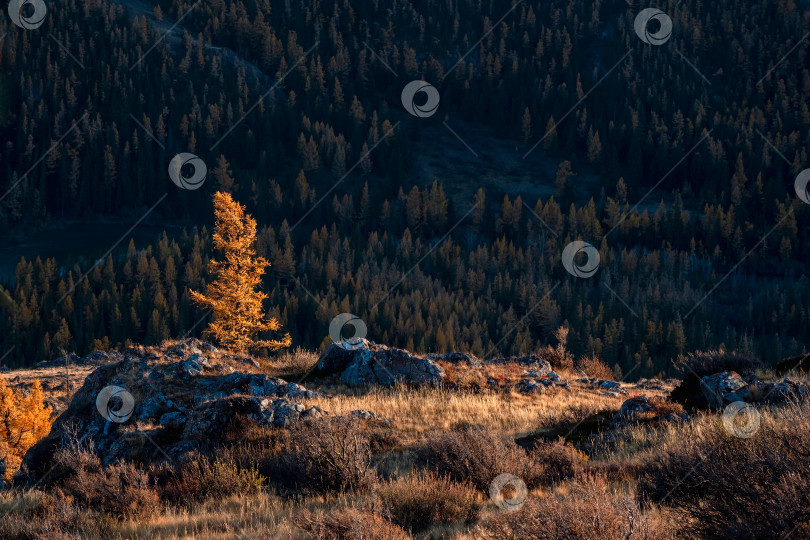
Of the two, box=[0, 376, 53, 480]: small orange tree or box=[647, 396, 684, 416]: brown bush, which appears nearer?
box=[647, 396, 684, 416]: brown bush

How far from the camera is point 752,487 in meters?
6.15

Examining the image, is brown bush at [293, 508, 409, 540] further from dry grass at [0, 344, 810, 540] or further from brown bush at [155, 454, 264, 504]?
brown bush at [155, 454, 264, 504]

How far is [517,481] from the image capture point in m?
9.62

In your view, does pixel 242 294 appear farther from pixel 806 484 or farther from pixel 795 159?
pixel 795 159

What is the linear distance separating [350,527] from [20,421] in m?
23.8

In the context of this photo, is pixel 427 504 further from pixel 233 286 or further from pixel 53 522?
pixel 233 286

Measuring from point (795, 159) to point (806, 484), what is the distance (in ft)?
724

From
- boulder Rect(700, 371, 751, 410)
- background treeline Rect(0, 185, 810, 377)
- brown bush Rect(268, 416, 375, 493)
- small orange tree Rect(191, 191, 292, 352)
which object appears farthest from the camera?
background treeline Rect(0, 185, 810, 377)

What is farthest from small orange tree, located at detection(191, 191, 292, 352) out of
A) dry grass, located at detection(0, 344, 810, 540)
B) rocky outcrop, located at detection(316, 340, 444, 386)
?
dry grass, located at detection(0, 344, 810, 540)

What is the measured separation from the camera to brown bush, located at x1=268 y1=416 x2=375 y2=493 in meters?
9.75

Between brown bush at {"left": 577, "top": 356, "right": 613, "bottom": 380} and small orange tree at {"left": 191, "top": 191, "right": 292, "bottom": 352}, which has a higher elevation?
small orange tree at {"left": 191, "top": 191, "right": 292, "bottom": 352}

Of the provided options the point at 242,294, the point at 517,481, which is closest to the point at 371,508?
the point at 517,481

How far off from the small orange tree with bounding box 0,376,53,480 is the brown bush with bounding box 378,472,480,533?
21.2 m

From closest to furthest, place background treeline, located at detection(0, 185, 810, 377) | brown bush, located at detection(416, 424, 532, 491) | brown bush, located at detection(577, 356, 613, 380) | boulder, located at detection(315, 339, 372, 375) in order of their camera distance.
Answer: brown bush, located at detection(416, 424, 532, 491) < boulder, located at detection(315, 339, 372, 375) < brown bush, located at detection(577, 356, 613, 380) < background treeline, located at detection(0, 185, 810, 377)
